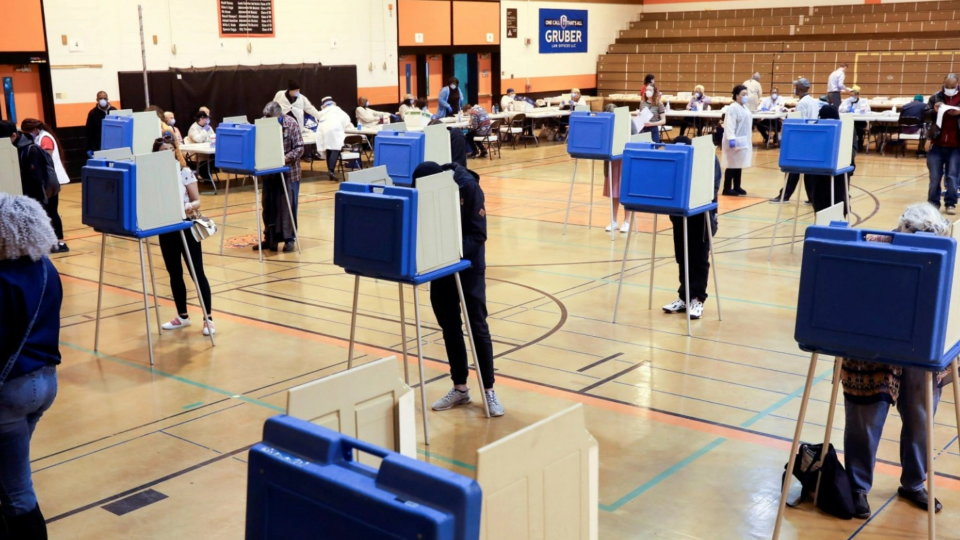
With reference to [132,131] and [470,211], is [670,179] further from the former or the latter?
[132,131]

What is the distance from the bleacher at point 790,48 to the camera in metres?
22.3

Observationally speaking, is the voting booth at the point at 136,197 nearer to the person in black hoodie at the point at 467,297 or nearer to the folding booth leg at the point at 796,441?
the person in black hoodie at the point at 467,297

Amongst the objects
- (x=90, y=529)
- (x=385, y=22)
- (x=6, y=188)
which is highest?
(x=385, y=22)

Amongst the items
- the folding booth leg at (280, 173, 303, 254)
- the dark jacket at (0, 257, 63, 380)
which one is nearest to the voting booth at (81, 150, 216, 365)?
the dark jacket at (0, 257, 63, 380)

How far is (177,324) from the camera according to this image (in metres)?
7.19

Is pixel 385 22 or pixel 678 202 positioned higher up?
pixel 385 22

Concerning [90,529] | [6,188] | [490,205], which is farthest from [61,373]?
A: [490,205]

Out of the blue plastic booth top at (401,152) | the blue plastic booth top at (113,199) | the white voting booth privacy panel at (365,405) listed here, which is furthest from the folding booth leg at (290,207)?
the white voting booth privacy panel at (365,405)

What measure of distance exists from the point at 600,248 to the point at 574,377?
13.4 feet

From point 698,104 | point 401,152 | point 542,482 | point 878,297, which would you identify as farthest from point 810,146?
point 698,104

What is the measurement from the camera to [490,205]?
12836mm

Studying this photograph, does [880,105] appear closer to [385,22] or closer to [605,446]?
[385,22]

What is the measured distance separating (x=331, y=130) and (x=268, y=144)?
6081 mm

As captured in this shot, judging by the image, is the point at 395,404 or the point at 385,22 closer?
the point at 395,404
